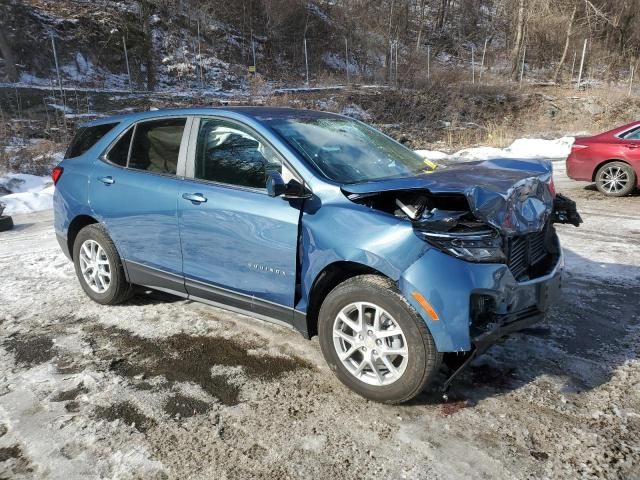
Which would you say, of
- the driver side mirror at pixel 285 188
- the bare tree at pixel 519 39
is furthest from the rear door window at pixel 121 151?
the bare tree at pixel 519 39

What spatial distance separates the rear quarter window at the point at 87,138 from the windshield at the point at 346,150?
2.02 metres

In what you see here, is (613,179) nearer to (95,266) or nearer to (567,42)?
(95,266)

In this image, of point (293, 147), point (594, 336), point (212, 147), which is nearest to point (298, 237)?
point (293, 147)

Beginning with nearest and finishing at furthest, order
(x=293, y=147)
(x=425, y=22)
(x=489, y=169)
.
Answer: (x=293, y=147) → (x=489, y=169) → (x=425, y=22)

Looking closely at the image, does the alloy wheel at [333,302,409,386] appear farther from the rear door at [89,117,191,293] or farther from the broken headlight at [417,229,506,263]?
the rear door at [89,117,191,293]

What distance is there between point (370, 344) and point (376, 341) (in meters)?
0.04

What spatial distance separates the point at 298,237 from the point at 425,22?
41.5 meters

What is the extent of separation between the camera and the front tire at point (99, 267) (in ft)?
14.5

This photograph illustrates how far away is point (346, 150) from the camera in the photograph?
3648 millimetres

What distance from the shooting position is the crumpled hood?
9.21 feet

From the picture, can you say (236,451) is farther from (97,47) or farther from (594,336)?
(97,47)

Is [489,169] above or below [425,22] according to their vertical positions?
below

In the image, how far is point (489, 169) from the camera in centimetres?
360

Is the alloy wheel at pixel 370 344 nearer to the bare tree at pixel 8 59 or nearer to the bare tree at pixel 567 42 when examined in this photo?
the bare tree at pixel 8 59
